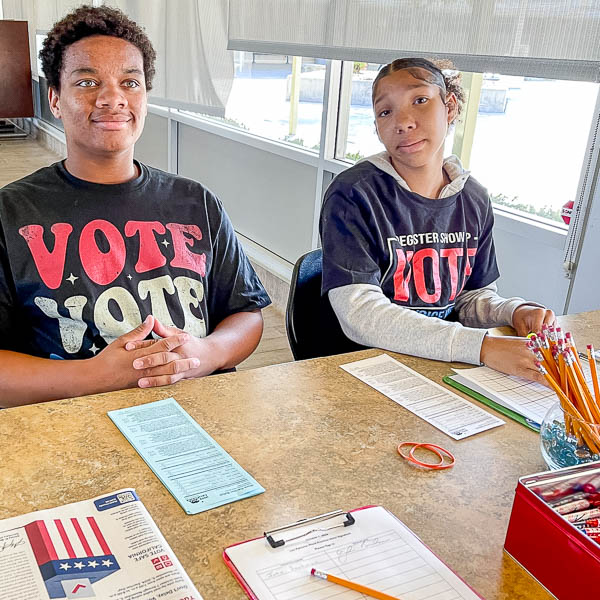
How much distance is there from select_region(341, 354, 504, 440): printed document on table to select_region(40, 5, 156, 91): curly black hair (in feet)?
2.86

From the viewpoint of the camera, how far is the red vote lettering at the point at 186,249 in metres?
1.42

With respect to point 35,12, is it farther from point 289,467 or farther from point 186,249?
point 289,467

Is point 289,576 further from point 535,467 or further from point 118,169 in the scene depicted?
point 118,169

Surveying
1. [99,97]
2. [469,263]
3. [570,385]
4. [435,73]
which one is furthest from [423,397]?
[99,97]

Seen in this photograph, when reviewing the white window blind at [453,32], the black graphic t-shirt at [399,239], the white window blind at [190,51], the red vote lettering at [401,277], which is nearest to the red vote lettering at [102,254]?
the black graphic t-shirt at [399,239]

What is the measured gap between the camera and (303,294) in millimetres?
1546

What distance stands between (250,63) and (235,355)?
109 inches

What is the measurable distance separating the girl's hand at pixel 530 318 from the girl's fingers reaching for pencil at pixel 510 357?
182mm

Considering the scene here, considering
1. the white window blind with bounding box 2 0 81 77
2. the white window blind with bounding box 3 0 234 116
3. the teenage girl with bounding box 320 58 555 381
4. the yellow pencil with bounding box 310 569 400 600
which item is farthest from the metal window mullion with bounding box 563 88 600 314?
the white window blind with bounding box 2 0 81 77

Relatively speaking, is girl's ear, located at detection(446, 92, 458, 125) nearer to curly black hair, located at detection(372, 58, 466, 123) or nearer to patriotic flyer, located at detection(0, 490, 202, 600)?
curly black hair, located at detection(372, 58, 466, 123)

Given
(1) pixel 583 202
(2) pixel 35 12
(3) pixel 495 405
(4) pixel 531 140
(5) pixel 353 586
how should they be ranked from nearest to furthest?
A: (5) pixel 353 586
(3) pixel 495 405
(1) pixel 583 202
(4) pixel 531 140
(2) pixel 35 12

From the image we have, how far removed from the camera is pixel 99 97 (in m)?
1.41

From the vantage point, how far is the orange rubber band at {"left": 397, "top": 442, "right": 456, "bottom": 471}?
3.10 feet

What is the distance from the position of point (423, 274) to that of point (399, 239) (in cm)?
10
